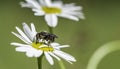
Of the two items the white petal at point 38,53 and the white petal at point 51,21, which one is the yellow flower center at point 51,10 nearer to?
the white petal at point 51,21

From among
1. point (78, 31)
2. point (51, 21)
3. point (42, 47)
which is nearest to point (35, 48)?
point (42, 47)

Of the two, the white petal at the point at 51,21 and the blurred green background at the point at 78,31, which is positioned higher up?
the blurred green background at the point at 78,31

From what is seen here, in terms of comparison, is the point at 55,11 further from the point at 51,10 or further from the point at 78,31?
the point at 78,31

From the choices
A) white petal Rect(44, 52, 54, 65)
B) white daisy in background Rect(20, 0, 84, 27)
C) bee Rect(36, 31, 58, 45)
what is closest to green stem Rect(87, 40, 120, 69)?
white daisy in background Rect(20, 0, 84, 27)

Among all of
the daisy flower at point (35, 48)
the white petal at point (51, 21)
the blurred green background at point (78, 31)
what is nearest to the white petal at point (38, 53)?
the daisy flower at point (35, 48)

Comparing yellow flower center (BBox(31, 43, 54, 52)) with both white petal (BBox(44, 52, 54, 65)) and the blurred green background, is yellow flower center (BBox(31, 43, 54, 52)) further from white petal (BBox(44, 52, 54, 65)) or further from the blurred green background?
the blurred green background

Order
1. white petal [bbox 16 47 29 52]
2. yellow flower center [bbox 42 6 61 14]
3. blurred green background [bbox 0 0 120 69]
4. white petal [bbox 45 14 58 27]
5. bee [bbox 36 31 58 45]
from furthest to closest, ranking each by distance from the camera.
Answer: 1. blurred green background [bbox 0 0 120 69]
2. yellow flower center [bbox 42 6 61 14]
3. white petal [bbox 45 14 58 27]
4. bee [bbox 36 31 58 45]
5. white petal [bbox 16 47 29 52]
